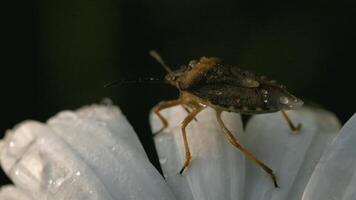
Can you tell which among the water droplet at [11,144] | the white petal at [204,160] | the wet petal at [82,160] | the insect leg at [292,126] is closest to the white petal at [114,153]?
the wet petal at [82,160]

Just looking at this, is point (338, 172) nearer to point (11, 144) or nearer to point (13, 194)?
point (13, 194)

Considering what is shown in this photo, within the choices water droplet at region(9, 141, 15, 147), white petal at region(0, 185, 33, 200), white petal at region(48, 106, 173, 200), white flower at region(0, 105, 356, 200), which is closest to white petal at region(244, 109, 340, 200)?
white flower at region(0, 105, 356, 200)

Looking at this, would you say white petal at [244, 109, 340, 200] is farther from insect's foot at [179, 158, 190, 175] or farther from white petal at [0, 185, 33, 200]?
white petal at [0, 185, 33, 200]

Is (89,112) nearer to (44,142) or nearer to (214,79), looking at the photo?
(44,142)

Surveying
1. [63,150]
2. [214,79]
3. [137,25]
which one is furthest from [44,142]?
[137,25]

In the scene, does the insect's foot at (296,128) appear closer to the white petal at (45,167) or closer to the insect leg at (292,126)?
the insect leg at (292,126)
